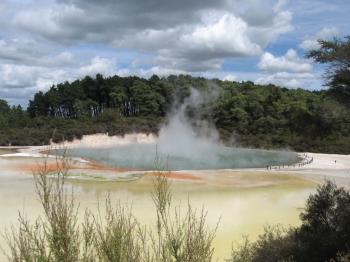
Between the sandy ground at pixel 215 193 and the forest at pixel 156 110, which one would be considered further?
the forest at pixel 156 110

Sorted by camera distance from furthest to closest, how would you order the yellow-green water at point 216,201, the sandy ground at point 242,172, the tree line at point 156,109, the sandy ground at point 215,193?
the tree line at point 156,109 < the sandy ground at point 242,172 < the sandy ground at point 215,193 < the yellow-green water at point 216,201

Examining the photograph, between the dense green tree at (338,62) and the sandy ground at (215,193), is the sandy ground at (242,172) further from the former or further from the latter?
the dense green tree at (338,62)

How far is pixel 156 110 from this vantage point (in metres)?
98.9

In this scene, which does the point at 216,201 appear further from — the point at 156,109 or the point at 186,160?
the point at 156,109

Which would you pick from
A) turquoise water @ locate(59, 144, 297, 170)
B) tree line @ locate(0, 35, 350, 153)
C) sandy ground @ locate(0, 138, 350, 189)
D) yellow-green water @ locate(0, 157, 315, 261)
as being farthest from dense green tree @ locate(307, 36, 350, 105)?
tree line @ locate(0, 35, 350, 153)

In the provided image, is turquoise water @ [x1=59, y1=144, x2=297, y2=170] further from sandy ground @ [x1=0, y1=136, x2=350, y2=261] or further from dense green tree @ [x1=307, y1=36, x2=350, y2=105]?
dense green tree @ [x1=307, y1=36, x2=350, y2=105]


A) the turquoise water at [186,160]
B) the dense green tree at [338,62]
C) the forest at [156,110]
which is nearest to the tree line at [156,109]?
the forest at [156,110]

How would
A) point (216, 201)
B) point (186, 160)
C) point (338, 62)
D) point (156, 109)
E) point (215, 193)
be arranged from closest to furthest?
point (338, 62) < point (216, 201) < point (215, 193) < point (186, 160) < point (156, 109)

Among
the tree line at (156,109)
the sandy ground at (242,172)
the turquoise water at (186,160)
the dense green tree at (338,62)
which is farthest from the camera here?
the tree line at (156,109)

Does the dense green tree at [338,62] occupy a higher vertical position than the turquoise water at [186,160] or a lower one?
higher

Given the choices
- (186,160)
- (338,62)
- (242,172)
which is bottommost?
(186,160)

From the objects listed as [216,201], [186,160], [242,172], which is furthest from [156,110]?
[216,201]

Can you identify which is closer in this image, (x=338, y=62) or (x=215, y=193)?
(x=338, y=62)

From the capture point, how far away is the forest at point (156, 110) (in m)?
81.8
